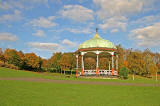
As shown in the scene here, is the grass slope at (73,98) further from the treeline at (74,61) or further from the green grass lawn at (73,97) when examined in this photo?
the treeline at (74,61)

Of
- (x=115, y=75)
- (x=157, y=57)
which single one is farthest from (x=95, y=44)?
(x=157, y=57)

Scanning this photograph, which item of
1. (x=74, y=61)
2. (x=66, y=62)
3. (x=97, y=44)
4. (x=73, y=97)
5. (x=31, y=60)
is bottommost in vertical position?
(x=73, y=97)

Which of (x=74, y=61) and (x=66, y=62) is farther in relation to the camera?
(x=74, y=61)

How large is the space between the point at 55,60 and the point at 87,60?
1458 cm

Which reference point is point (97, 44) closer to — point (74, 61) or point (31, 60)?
point (74, 61)

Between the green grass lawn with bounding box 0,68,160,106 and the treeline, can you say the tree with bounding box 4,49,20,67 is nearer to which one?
the treeline

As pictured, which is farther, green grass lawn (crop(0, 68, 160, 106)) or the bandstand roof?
the bandstand roof

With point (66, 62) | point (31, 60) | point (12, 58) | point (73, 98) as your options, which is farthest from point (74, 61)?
point (73, 98)

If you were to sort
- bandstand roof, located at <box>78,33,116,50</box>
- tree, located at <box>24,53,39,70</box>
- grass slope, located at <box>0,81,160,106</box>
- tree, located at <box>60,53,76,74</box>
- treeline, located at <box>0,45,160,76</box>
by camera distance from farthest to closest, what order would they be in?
1. tree, located at <box>24,53,39,70</box>
2. tree, located at <box>60,53,76,74</box>
3. treeline, located at <box>0,45,160,76</box>
4. bandstand roof, located at <box>78,33,116,50</box>
5. grass slope, located at <box>0,81,160,106</box>

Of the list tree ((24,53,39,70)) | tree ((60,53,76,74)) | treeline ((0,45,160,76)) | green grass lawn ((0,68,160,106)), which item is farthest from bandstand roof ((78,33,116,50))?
tree ((24,53,39,70))

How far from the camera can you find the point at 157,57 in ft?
265

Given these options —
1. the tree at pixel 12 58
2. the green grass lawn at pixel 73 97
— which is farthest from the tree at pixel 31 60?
the green grass lawn at pixel 73 97

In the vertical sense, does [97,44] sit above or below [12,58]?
above

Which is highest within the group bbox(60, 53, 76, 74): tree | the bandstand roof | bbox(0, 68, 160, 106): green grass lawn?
the bandstand roof
